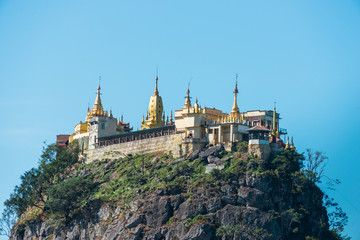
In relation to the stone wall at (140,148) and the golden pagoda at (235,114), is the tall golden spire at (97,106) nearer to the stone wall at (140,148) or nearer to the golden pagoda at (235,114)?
the stone wall at (140,148)

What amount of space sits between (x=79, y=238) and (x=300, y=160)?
96.6ft

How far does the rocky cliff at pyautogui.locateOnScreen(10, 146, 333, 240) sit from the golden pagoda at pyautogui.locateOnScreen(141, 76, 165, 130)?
59.0ft

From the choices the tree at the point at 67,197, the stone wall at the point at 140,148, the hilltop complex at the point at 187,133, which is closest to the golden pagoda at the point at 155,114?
the hilltop complex at the point at 187,133

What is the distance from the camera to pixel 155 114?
13050 centimetres

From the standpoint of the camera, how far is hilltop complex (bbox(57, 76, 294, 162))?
349 feet

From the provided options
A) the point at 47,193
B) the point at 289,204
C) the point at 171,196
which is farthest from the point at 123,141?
the point at 289,204

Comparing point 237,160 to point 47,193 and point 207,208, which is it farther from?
point 47,193

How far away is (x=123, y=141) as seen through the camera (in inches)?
4751

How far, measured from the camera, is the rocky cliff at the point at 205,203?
3816 inches

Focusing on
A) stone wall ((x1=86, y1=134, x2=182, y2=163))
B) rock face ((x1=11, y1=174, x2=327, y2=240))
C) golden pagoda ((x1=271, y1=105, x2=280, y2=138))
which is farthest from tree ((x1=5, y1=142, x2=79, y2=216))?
golden pagoda ((x1=271, y1=105, x2=280, y2=138))

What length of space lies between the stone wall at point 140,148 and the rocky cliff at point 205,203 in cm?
199

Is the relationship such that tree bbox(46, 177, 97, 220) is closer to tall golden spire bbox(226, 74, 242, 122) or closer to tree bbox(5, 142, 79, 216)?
tree bbox(5, 142, 79, 216)

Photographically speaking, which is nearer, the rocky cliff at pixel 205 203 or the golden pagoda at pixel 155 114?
the rocky cliff at pixel 205 203

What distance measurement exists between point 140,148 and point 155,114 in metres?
14.5
